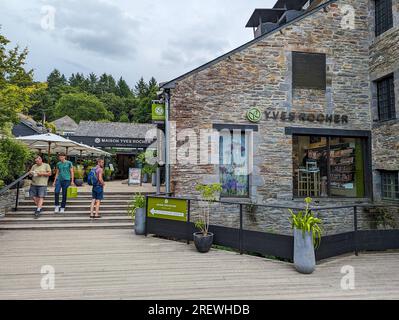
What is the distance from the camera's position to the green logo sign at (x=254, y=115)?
28.2ft

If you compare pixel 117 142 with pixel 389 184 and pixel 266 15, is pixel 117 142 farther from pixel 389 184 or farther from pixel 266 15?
pixel 389 184

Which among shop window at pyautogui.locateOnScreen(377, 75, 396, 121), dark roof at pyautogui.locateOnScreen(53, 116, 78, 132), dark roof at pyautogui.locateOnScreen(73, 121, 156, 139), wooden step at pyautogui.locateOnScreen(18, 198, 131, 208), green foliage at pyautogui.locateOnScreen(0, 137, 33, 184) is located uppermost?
dark roof at pyautogui.locateOnScreen(53, 116, 78, 132)

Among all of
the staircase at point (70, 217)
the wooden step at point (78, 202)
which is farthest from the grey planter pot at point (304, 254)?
the wooden step at point (78, 202)

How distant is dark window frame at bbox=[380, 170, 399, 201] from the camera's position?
840cm

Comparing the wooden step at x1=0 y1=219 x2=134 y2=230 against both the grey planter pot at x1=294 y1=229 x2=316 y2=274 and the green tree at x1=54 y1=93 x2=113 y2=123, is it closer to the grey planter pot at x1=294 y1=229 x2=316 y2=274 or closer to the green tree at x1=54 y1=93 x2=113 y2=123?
the grey planter pot at x1=294 y1=229 x2=316 y2=274

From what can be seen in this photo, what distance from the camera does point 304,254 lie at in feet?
15.3

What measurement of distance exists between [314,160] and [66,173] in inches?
306

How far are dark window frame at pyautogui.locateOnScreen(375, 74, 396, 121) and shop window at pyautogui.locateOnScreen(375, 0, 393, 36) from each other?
61.7 inches

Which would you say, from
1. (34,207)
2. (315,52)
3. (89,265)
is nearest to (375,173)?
(315,52)

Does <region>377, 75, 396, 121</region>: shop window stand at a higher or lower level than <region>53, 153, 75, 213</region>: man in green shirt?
higher

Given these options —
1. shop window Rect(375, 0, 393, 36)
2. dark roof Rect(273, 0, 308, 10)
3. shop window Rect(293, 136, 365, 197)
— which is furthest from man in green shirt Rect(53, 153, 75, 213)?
dark roof Rect(273, 0, 308, 10)

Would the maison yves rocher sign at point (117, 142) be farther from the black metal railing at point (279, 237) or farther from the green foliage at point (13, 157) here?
the black metal railing at point (279, 237)

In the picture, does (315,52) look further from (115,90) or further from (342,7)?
(115,90)

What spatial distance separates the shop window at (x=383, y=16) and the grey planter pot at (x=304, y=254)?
7668 millimetres
